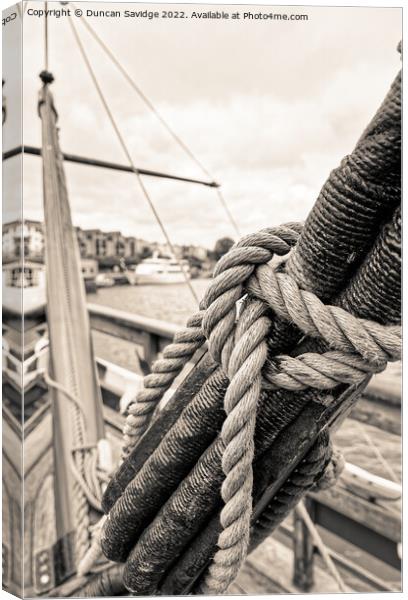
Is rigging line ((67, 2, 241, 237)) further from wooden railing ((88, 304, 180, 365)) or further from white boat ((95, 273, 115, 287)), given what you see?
white boat ((95, 273, 115, 287))

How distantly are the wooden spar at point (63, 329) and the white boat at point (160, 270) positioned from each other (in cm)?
46

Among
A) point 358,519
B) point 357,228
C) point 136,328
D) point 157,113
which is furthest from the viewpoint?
point 136,328

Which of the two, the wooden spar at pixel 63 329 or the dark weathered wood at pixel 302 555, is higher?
the wooden spar at pixel 63 329

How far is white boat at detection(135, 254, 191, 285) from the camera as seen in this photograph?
6.04 feet

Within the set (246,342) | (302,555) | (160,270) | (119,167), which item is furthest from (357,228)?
(160,270)

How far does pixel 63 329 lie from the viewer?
137 cm

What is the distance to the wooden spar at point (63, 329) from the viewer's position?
51.6 inches

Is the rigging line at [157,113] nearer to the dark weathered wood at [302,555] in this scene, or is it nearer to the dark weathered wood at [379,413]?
the dark weathered wood at [379,413]

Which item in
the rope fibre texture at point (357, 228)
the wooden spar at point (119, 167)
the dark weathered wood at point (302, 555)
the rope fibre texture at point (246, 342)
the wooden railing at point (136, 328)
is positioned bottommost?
the dark weathered wood at point (302, 555)

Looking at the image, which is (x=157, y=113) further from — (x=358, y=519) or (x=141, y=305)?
(x=358, y=519)

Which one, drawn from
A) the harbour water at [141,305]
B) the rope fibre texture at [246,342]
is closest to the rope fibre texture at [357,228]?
the rope fibre texture at [246,342]

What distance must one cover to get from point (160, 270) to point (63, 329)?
731mm

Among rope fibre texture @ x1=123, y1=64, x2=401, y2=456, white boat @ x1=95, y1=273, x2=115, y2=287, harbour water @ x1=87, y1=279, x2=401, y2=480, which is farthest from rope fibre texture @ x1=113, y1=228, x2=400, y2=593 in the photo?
white boat @ x1=95, y1=273, x2=115, y2=287

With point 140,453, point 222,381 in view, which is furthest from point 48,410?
point 222,381
